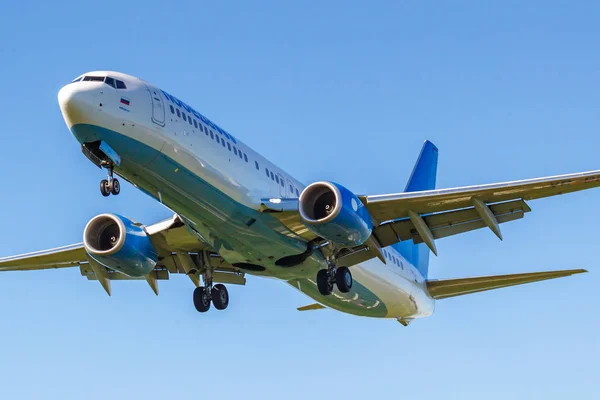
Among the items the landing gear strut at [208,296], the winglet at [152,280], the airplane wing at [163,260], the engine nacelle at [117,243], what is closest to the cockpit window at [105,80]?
the engine nacelle at [117,243]

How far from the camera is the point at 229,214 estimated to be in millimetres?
26875

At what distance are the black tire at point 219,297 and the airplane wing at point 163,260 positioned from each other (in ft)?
2.55

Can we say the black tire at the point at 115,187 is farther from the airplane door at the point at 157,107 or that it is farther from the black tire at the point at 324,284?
the black tire at the point at 324,284

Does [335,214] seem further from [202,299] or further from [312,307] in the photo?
[312,307]

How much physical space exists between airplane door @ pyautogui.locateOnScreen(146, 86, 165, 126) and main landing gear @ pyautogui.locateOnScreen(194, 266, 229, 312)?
793 centimetres

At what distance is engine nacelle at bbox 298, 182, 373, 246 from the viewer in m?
26.6

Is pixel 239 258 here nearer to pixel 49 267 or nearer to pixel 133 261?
pixel 133 261

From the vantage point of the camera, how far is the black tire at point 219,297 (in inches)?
1254

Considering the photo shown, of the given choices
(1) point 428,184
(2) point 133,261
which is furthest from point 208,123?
(1) point 428,184

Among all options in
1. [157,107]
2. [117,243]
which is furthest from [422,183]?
[157,107]

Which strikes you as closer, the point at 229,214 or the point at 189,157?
the point at 189,157

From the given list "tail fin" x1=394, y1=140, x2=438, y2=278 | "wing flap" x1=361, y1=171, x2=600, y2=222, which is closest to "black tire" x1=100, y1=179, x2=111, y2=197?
"wing flap" x1=361, y1=171, x2=600, y2=222

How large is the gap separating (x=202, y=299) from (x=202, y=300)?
33 mm

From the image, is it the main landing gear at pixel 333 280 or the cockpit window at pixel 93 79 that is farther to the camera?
the main landing gear at pixel 333 280
